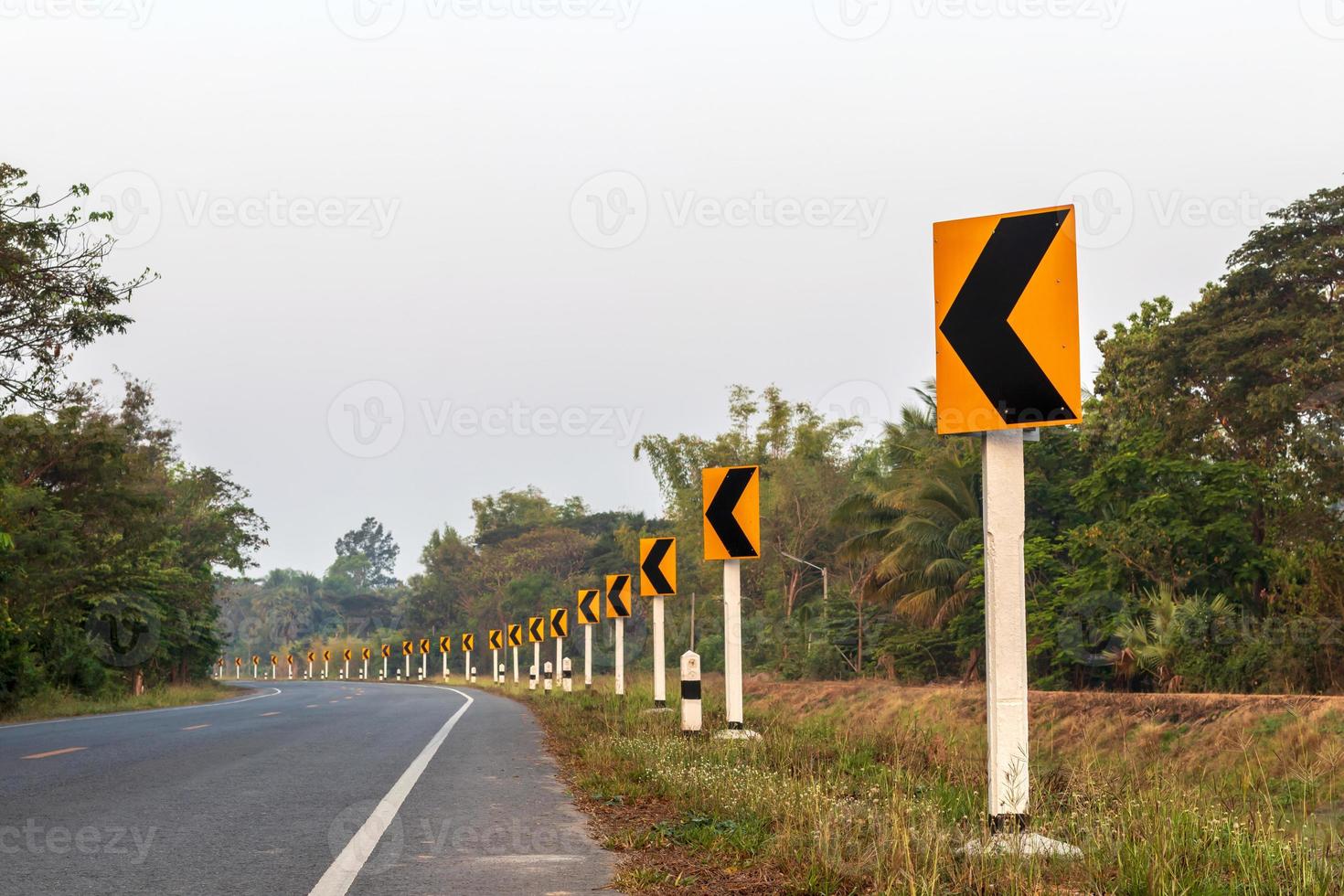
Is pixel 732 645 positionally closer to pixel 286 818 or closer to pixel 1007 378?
pixel 286 818

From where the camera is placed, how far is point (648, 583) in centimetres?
1955

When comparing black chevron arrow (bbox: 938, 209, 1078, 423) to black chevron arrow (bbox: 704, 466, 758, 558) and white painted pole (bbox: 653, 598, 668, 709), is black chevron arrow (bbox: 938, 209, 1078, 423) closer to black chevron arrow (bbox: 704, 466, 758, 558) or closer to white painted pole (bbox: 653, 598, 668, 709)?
black chevron arrow (bbox: 704, 466, 758, 558)

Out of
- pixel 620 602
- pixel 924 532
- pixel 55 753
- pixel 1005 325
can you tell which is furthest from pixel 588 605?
pixel 1005 325

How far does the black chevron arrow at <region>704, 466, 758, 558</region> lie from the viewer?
46.6ft

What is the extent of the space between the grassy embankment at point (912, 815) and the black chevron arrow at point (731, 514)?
2043mm

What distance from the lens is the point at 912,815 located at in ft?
23.5

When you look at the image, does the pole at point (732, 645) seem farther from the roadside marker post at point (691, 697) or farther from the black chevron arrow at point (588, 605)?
the black chevron arrow at point (588, 605)

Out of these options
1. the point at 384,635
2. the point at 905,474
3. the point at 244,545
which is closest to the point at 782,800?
the point at 905,474

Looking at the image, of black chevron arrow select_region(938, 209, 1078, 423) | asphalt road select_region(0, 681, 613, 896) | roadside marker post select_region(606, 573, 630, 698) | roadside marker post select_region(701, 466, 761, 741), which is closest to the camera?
black chevron arrow select_region(938, 209, 1078, 423)

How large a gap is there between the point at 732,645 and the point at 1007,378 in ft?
27.0

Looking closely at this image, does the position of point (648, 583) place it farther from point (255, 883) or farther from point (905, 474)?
point (905, 474)

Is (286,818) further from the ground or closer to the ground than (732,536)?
closer to the ground

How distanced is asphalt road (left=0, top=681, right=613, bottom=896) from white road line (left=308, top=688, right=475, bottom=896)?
0.05 ft

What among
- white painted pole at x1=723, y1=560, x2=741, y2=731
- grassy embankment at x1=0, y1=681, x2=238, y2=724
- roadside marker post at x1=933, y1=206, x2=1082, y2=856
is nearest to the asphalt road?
white painted pole at x1=723, y1=560, x2=741, y2=731
